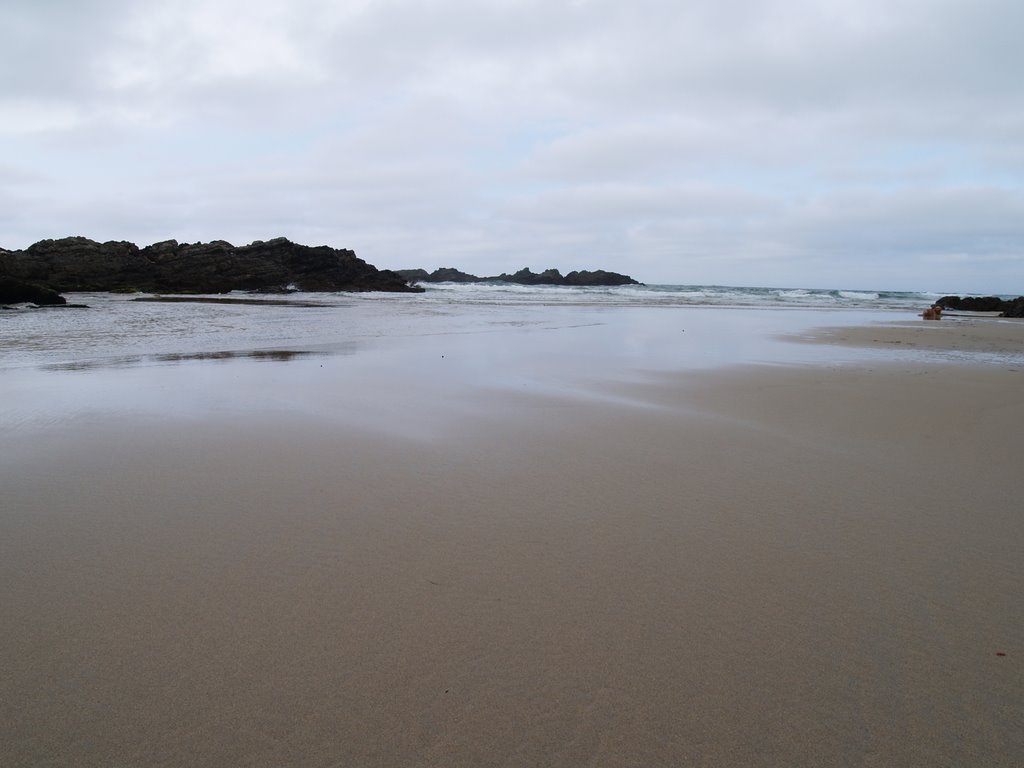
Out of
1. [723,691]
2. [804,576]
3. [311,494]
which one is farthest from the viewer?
[311,494]

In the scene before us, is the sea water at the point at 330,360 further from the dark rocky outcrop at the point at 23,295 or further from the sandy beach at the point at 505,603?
the dark rocky outcrop at the point at 23,295

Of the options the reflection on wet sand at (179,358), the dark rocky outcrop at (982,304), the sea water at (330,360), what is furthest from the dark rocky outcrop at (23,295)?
the dark rocky outcrop at (982,304)

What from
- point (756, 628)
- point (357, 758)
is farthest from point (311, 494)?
point (756, 628)

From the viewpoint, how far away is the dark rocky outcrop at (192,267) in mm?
37125

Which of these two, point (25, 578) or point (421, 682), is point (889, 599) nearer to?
point (421, 682)

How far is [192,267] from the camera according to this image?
41.1m

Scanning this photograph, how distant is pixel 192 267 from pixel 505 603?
45225 mm

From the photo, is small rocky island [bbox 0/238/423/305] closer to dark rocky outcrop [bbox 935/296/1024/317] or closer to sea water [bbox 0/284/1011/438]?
sea water [bbox 0/284/1011/438]

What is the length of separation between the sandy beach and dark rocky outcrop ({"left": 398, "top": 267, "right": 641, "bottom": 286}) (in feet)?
240

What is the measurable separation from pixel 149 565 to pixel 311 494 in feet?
2.94

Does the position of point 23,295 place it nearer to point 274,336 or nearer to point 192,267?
point 274,336

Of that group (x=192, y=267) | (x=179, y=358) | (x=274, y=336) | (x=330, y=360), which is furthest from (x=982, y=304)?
(x=192, y=267)

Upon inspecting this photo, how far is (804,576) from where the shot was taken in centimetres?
237

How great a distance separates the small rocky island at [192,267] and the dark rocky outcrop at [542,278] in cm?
3160
